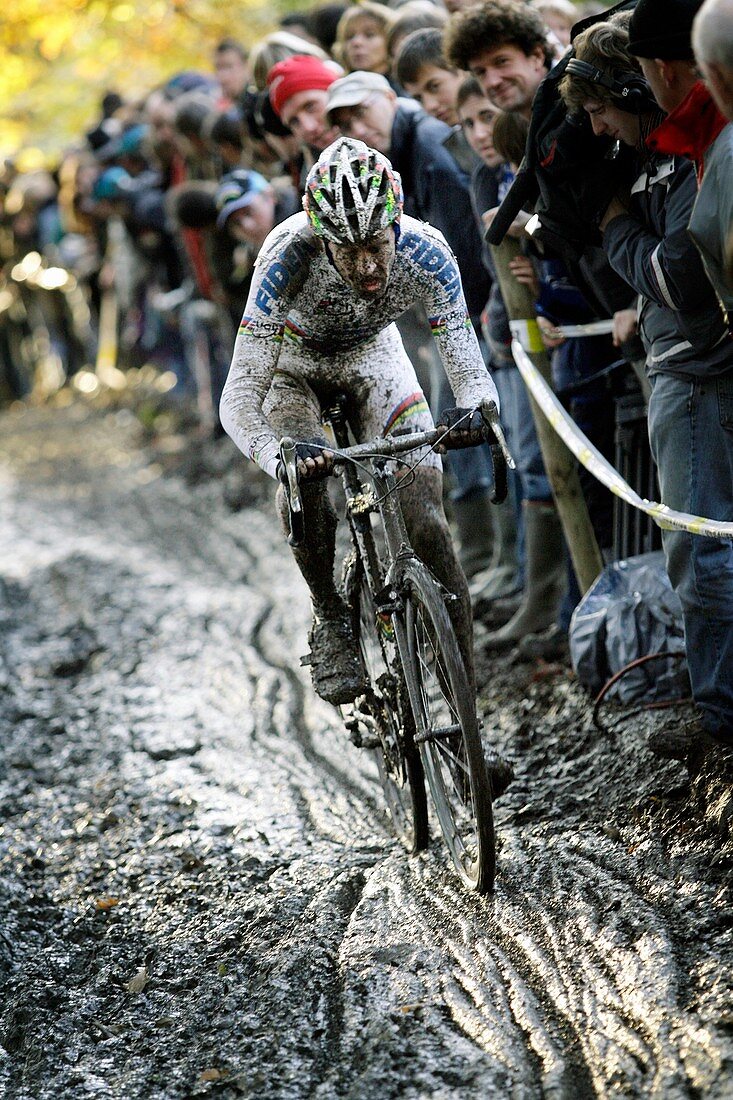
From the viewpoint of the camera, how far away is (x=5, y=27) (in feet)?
62.2

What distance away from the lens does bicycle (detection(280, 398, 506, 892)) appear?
4.40 meters

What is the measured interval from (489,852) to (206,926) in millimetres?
1186

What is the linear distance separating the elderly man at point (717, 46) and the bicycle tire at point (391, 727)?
2247 mm

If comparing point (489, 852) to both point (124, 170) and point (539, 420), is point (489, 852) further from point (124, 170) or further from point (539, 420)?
point (124, 170)

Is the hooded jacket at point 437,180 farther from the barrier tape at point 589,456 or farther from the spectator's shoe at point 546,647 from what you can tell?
the spectator's shoe at point 546,647

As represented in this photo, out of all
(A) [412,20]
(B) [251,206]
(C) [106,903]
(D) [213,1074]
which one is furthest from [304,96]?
(D) [213,1074]

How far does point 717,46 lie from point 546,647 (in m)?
4.15

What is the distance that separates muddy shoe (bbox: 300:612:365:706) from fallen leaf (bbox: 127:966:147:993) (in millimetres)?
1251

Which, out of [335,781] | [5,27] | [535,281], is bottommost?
[335,781]

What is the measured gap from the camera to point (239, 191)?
9.53m

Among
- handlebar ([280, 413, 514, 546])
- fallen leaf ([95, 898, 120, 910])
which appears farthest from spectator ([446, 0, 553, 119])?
fallen leaf ([95, 898, 120, 910])

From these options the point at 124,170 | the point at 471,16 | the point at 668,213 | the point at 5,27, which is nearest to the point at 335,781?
the point at 668,213

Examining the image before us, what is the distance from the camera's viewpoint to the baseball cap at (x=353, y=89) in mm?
6855

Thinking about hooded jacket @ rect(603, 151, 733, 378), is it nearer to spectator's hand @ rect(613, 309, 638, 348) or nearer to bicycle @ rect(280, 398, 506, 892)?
spectator's hand @ rect(613, 309, 638, 348)
